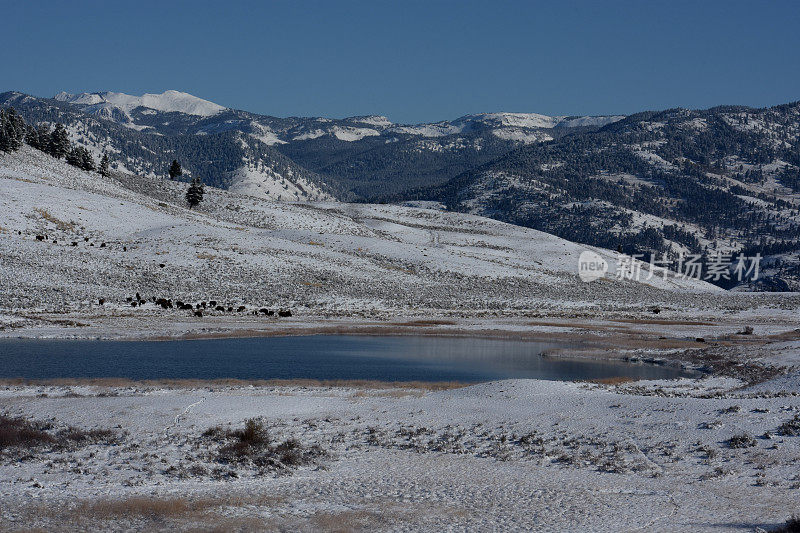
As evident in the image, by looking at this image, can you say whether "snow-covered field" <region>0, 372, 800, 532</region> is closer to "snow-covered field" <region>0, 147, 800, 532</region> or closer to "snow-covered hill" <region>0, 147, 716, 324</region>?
"snow-covered field" <region>0, 147, 800, 532</region>

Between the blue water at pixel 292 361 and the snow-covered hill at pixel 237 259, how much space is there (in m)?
19.7

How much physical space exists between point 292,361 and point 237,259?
1881 inches

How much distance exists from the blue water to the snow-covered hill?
19.7m

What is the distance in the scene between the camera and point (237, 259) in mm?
88188

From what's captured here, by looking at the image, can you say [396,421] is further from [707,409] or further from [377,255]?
[377,255]

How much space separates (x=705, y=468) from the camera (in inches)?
850

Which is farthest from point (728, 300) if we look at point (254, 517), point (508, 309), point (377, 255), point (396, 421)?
point (254, 517)

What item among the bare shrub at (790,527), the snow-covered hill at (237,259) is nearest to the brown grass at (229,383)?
the bare shrub at (790,527)

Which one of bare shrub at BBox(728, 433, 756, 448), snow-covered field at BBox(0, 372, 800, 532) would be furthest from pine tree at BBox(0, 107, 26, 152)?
bare shrub at BBox(728, 433, 756, 448)

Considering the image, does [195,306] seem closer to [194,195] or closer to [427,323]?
[427,323]

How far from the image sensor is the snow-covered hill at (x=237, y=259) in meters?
73.8

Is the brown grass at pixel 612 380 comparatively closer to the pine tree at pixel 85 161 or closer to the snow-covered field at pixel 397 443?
the snow-covered field at pixel 397 443

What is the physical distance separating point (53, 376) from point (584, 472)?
2793 cm

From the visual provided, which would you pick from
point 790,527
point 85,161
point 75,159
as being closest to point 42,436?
point 790,527
